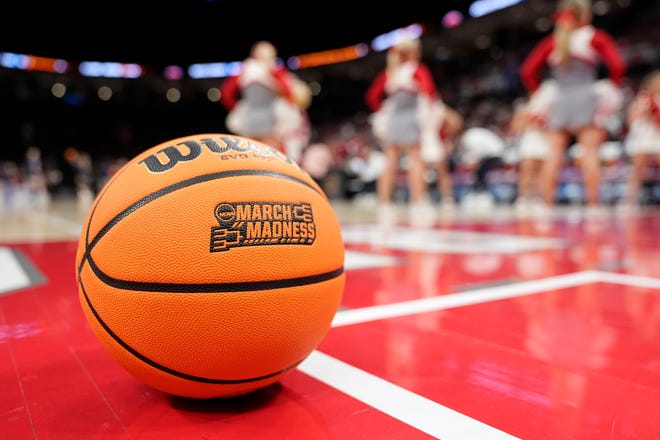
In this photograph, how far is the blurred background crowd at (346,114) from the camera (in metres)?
10.7

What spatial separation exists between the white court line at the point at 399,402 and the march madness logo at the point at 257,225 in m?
0.31

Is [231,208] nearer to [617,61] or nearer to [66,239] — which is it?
[66,239]

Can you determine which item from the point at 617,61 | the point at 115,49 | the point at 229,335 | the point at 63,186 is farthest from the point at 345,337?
the point at 63,186

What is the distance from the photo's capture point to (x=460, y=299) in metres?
1.79

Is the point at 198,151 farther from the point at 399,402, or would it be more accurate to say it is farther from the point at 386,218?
the point at 386,218

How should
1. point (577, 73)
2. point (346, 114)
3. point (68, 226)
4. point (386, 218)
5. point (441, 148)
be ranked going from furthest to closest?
point (346, 114), point (441, 148), point (386, 218), point (68, 226), point (577, 73)

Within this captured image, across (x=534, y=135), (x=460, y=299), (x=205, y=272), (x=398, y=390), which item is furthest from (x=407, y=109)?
(x=205, y=272)

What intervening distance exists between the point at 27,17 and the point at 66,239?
19.5 m

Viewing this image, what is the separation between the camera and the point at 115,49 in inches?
856

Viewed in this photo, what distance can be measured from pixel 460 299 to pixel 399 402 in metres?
0.92

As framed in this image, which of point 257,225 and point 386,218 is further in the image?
point 386,218

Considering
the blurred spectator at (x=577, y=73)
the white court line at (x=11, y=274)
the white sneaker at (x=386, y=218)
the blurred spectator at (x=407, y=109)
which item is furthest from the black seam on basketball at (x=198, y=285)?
the blurred spectator at (x=577, y=73)

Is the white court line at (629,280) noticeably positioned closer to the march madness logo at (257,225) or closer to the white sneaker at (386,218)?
the march madness logo at (257,225)

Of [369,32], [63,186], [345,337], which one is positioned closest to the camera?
[345,337]
